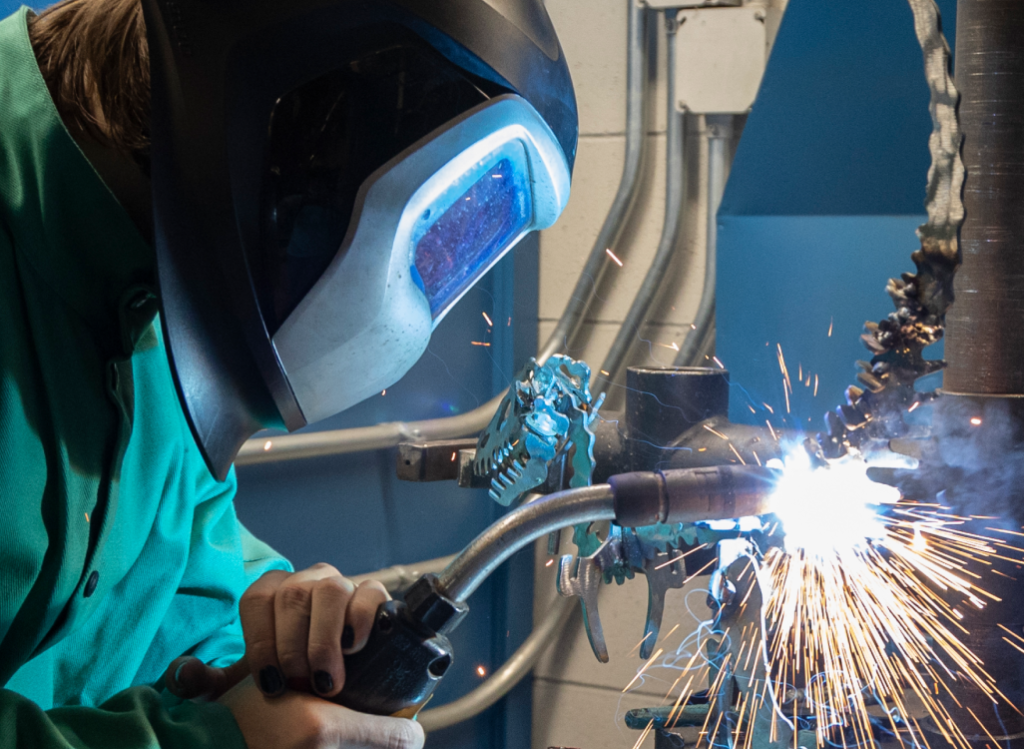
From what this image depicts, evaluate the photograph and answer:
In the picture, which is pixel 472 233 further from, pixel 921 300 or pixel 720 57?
pixel 720 57

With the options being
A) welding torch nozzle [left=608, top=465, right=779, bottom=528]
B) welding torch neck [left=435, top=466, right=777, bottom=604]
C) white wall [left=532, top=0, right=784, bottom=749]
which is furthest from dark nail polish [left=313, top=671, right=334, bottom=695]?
white wall [left=532, top=0, right=784, bottom=749]

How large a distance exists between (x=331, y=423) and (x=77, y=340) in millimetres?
1243

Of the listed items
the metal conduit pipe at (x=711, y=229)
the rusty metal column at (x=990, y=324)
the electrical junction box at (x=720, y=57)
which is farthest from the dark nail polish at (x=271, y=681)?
the electrical junction box at (x=720, y=57)

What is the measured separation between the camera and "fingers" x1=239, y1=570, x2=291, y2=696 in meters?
0.80

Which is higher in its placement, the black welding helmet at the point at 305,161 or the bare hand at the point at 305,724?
the black welding helmet at the point at 305,161

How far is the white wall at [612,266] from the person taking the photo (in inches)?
86.7

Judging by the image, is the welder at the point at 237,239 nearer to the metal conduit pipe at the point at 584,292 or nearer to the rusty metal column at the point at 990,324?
the rusty metal column at the point at 990,324

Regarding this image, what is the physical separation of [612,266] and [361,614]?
1.60 m

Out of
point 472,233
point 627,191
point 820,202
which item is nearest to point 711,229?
point 627,191

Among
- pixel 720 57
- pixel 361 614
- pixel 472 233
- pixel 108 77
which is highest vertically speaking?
pixel 720 57

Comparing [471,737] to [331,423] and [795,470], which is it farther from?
[795,470]

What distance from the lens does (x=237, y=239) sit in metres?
0.69

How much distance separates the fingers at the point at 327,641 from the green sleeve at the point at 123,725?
0.26 ft

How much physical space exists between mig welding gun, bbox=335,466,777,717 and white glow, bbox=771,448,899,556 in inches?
2.0
